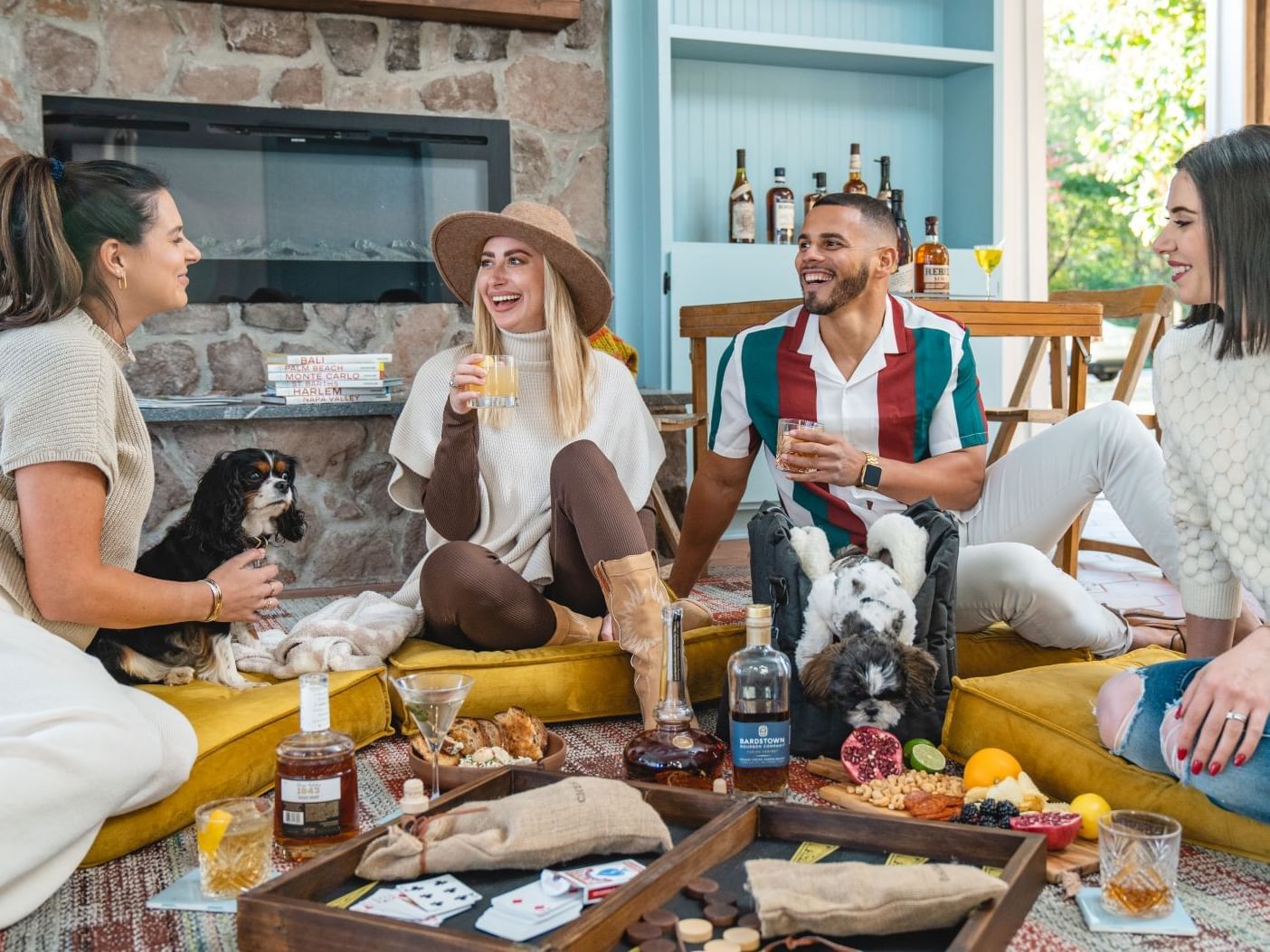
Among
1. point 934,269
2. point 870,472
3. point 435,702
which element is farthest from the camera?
point 934,269

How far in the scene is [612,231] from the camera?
452 centimetres

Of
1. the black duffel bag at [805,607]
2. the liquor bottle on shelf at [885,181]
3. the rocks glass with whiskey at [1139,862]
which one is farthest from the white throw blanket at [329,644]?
the liquor bottle on shelf at [885,181]

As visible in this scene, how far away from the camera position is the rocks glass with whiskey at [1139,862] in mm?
1436

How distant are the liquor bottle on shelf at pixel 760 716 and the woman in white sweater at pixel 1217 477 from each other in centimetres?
49

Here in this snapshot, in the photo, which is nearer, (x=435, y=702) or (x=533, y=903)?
(x=533, y=903)

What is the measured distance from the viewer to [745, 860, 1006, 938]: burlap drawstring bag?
50.3 inches

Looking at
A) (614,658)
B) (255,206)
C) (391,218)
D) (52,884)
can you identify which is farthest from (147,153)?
(52,884)

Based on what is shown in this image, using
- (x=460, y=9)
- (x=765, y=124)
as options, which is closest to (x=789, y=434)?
(x=460, y=9)

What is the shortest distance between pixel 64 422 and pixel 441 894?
0.85 m

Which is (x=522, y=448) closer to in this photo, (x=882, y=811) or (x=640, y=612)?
(x=640, y=612)

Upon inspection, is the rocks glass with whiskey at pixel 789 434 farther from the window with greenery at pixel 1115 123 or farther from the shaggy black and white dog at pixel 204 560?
the window with greenery at pixel 1115 123

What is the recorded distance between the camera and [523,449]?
255cm

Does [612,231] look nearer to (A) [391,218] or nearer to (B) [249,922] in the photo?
(A) [391,218]

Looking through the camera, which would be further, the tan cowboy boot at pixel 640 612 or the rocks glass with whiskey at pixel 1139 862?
the tan cowboy boot at pixel 640 612
